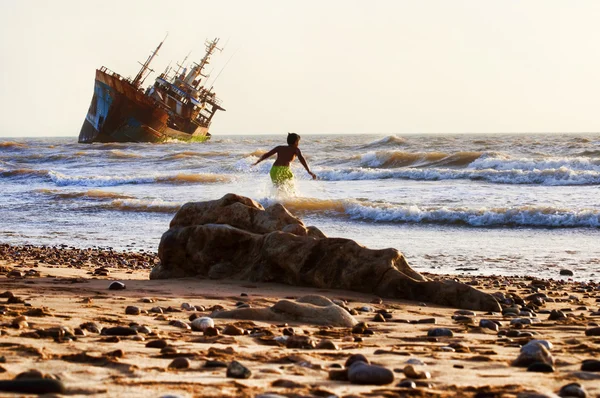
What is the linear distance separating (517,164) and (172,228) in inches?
934

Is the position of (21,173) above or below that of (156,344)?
below

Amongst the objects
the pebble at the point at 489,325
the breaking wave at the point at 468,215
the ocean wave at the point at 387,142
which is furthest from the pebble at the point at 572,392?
the ocean wave at the point at 387,142

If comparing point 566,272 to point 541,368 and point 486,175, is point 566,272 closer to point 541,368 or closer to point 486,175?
point 541,368

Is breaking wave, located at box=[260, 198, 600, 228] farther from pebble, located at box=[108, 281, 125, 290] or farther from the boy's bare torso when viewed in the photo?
pebble, located at box=[108, 281, 125, 290]

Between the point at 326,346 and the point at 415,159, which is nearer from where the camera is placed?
the point at 326,346

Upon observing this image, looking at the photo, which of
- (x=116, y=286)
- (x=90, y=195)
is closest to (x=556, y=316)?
(x=116, y=286)

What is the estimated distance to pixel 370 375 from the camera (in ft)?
10.1

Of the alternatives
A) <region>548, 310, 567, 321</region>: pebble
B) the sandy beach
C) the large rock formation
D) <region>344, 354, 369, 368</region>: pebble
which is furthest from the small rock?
<region>344, 354, 369, 368</region>: pebble

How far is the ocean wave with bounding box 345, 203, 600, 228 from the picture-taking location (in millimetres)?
14859

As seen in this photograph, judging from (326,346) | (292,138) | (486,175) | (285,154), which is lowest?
(326,346)

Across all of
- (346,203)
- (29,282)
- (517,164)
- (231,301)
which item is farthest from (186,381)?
(517,164)

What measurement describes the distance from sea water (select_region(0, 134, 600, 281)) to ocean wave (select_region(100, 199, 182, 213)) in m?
0.03

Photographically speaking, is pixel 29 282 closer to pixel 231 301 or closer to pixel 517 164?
pixel 231 301

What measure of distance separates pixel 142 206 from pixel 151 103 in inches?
1231
